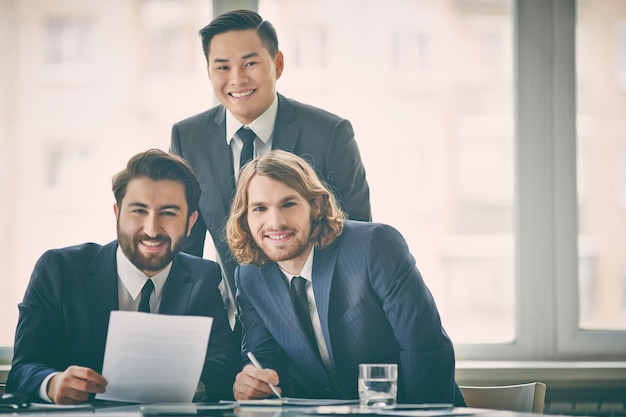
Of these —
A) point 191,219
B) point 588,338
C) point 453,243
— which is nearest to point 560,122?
point 453,243

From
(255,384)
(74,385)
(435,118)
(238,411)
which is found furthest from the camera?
(435,118)

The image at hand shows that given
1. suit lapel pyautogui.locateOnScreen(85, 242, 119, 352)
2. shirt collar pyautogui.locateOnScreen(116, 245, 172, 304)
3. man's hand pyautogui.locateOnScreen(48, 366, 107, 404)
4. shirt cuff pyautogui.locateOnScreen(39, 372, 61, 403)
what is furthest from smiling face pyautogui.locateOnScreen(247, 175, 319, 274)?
shirt cuff pyautogui.locateOnScreen(39, 372, 61, 403)

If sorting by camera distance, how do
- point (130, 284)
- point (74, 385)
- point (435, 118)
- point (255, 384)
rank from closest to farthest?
point (74, 385) → point (255, 384) → point (130, 284) → point (435, 118)

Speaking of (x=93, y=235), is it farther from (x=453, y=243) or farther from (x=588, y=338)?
(x=588, y=338)

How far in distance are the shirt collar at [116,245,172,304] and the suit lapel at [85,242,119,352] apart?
0.02m

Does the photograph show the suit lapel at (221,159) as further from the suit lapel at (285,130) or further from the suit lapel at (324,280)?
the suit lapel at (324,280)

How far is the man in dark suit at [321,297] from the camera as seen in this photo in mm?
2602

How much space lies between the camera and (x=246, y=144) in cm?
275

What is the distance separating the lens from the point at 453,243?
9.73 ft

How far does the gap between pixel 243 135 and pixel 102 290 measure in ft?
2.21

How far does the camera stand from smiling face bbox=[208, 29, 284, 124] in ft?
9.00

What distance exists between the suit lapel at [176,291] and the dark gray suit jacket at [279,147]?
3.1 inches

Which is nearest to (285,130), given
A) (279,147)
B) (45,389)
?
(279,147)

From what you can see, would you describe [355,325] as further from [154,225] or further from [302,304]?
[154,225]
